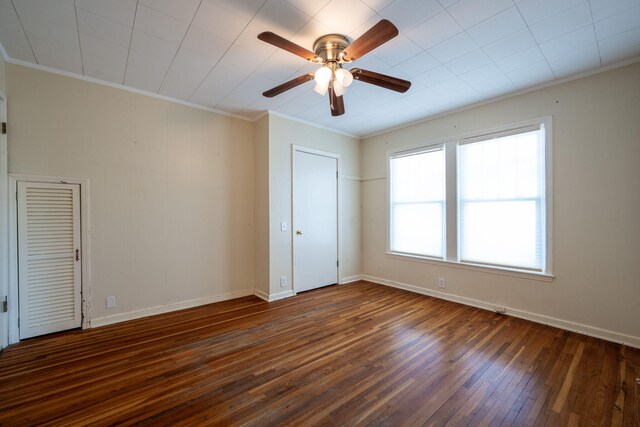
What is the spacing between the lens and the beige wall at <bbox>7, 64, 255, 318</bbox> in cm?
278

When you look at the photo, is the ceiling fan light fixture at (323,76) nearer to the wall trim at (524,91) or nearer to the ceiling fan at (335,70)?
the ceiling fan at (335,70)

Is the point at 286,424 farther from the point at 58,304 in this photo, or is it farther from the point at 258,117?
the point at 258,117

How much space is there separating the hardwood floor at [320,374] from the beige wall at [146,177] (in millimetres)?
590

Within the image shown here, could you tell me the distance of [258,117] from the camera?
414 cm

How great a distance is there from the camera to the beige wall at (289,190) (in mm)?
3977

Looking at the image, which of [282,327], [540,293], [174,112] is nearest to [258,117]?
[174,112]

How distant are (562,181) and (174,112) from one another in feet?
15.6

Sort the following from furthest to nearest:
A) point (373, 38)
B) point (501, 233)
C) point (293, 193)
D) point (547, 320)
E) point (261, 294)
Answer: point (293, 193), point (261, 294), point (501, 233), point (547, 320), point (373, 38)

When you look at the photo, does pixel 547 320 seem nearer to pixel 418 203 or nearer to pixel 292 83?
pixel 418 203

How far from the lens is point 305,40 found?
90.2 inches

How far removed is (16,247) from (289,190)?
301cm

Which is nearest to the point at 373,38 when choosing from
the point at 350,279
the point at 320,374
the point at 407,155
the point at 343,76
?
the point at 343,76

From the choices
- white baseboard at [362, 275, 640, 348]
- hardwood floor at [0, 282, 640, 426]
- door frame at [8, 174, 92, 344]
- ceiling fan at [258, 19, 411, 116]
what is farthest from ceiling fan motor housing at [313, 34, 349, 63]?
white baseboard at [362, 275, 640, 348]

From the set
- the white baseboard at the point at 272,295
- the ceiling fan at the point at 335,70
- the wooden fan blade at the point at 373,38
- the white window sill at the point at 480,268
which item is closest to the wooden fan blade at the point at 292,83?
the ceiling fan at the point at 335,70
